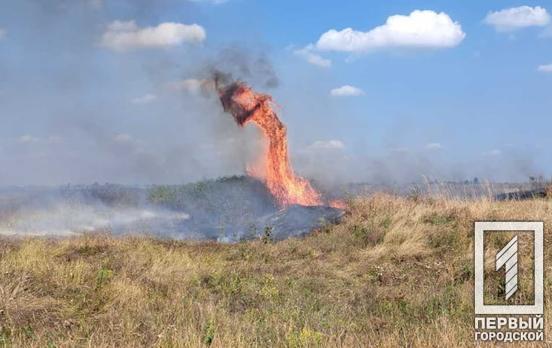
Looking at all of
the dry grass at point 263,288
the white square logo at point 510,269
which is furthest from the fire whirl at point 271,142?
the white square logo at point 510,269

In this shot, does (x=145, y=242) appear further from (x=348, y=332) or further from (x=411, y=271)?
(x=348, y=332)

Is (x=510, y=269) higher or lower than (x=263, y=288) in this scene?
higher

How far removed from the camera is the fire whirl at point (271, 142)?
23.0m

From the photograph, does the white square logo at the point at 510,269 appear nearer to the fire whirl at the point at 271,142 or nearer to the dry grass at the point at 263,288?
the dry grass at the point at 263,288

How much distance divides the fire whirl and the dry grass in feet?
28.2

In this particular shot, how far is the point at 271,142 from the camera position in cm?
2303

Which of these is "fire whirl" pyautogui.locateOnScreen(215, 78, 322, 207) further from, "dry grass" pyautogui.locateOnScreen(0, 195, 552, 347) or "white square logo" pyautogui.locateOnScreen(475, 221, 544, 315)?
"white square logo" pyautogui.locateOnScreen(475, 221, 544, 315)

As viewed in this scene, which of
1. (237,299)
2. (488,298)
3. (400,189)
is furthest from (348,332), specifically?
(400,189)

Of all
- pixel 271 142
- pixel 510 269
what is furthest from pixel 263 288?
pixel 271 142

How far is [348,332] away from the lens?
5.94m

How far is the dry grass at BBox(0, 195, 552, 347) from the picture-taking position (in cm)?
563

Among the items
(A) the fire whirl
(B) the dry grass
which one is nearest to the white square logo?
(B) the dry grass

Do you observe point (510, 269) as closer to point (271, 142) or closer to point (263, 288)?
point (263, 288)

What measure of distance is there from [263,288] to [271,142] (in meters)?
15.2
